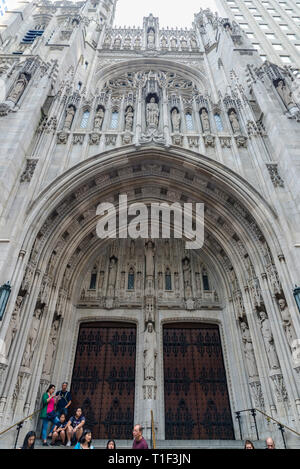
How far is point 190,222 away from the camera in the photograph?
13.6m

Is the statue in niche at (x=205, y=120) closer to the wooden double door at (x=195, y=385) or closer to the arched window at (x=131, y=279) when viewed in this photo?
the arched window at (x=131, y=279)

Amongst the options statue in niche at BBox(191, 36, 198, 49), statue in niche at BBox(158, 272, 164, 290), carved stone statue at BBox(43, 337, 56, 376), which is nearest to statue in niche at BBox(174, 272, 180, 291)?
statue in niche at BBox(158, 272, 164, 290)

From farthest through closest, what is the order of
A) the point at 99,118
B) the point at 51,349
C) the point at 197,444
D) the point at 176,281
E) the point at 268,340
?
1. the point at 99,118
2. the point at 176,281
3. the point at 51,349
4. the point at 268,340
5. the point at 197,444

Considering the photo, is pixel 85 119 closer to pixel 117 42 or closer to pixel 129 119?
pixel 129 119

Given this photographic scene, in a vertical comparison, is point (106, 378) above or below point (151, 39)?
below

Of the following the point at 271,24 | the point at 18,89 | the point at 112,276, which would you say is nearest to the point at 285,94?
the point at 112,276

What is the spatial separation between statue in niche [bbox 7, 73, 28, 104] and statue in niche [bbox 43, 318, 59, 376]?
9.81m

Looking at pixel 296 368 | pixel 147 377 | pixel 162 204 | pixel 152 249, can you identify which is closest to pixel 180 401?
pixel 147 377

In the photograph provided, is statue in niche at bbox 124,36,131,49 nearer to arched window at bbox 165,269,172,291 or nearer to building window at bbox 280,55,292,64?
building window at bbox 280,55,292,64

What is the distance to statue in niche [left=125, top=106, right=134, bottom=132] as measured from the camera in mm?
13637

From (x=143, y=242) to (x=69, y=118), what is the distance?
700 centimetres

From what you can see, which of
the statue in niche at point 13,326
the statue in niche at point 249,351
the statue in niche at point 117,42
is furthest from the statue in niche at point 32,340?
the statue in niche at point 117,42

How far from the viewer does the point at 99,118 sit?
14.1 metres
